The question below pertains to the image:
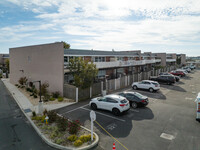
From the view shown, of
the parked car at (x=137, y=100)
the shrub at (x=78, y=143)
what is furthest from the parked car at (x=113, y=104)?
the shrub at (x=78, y=143)

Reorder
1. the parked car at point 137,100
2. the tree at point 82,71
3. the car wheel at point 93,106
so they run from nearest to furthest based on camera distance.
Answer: the car wheel at point 93,106 < the parked car at point 137,100 < the tree at point 82,71

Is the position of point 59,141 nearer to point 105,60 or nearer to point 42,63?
point 42,63

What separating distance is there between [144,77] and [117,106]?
21646 mm

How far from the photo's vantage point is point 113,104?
1330cm

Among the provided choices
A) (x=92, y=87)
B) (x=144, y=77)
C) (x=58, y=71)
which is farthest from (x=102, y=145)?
(x=144, y=77)

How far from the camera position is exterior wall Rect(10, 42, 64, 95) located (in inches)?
798

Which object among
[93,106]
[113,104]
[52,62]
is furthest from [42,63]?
[113,104]

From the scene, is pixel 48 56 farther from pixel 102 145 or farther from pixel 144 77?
pixel 144 77

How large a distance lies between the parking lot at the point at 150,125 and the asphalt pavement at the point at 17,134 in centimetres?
338

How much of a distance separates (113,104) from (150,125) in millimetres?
3489

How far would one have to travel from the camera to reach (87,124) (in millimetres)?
11727

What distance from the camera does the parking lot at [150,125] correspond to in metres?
8.91

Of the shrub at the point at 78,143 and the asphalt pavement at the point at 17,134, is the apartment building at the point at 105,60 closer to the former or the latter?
the asphalt pavement at the point at 17,134

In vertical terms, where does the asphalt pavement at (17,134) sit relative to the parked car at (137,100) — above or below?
below
